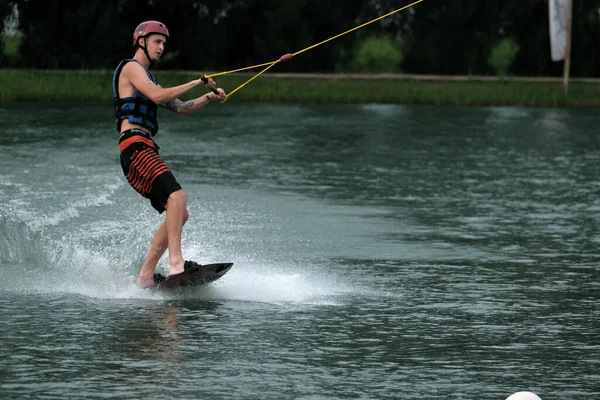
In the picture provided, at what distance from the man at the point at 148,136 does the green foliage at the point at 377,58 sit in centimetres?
2854

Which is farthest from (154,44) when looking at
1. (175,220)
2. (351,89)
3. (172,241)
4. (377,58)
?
(377,58)

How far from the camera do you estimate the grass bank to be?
Result: 31938 mm

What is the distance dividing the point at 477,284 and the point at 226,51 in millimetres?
27624

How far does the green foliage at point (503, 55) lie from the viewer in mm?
39156

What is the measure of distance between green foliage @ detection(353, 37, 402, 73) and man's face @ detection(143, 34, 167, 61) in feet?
93.4

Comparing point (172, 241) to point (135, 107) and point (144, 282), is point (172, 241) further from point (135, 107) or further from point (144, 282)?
point (135, 107)

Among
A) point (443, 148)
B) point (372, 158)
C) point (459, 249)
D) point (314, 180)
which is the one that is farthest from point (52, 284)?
point (443, 148)

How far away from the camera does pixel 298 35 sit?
1444 inches

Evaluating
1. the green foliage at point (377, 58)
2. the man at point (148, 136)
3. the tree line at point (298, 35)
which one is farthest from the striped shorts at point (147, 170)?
the green foliage at point (377, 58)

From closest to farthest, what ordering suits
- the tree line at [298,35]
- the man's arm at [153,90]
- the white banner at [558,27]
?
the man's arm at [153,90]
the white banner at [558,27]
the tree line at [298,35]

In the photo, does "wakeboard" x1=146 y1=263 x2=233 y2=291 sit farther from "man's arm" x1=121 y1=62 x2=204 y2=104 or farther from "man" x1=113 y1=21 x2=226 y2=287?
"man's arm" x1=121 y1=62 x2=204 y2=104

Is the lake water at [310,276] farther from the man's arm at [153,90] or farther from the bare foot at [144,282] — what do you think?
the man's arm at [153,90]

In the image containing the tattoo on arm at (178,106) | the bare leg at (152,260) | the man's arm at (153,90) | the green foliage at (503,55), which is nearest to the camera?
the man's arm at (153,90)

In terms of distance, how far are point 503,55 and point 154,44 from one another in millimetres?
29408
